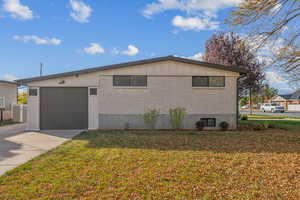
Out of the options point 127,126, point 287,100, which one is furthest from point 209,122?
point 287,100

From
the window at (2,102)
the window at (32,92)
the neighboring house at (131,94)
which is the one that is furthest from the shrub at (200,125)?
the window at (2,102)

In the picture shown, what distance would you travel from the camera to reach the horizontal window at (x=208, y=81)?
1108 cm

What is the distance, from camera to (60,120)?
11.1 meters

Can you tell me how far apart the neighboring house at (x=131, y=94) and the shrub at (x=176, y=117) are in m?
0.26

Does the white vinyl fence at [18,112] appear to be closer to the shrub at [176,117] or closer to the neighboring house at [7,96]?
the neighboring house at [7,96]

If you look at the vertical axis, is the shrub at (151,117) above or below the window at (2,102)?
below

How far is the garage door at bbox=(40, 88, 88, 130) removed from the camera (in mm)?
11016

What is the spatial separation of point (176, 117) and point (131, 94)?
282 centimetres

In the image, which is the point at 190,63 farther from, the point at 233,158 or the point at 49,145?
the point at 49,145

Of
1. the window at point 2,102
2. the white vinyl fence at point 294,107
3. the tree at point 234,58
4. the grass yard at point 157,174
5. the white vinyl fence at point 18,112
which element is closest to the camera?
the grass yard at point 157,174

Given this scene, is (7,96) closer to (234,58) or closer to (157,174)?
(157,174)

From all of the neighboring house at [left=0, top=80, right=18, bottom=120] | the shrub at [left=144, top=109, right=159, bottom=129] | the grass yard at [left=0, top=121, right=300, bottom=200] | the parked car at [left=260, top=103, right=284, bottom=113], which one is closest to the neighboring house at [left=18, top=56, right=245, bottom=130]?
the shrub at [left=144, top=109, right=159, bottom=129]

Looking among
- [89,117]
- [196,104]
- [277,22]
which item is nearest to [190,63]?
[196,104]

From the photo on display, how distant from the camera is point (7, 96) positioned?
54.1 feet
